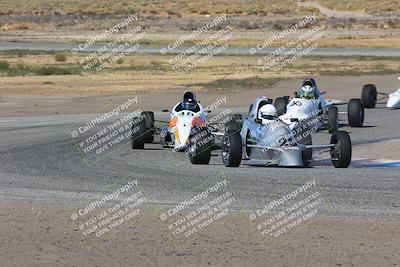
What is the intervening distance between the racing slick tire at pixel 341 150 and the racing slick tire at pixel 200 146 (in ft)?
8.06

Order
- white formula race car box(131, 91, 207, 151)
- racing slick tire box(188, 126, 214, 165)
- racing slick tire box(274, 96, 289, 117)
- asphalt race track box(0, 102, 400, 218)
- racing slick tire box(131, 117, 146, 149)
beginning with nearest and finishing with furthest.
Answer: asphalt race track box(0, 102, 400, 218) → racing slick tire box(188, 126, 214, 165) → white formula race car box(131, 91, 207, 151) → racing slick tire box(131, 117, 146, 149) → racing slick tire box(274, 96, 289, 117)

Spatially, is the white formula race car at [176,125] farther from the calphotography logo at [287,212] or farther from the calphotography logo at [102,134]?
the calphotography logo at [287,212]

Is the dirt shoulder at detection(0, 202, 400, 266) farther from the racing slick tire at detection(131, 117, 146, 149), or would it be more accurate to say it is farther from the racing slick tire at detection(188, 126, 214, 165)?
the racing slick tire at detection(131, 117, 146, 149)

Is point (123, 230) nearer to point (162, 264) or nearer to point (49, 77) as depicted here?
point (162, 264)

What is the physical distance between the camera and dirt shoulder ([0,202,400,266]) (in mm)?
13062

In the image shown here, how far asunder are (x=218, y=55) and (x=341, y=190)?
166ft

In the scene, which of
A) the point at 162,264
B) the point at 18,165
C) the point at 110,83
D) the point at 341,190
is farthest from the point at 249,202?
the point at 110,83

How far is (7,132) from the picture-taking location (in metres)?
29.2

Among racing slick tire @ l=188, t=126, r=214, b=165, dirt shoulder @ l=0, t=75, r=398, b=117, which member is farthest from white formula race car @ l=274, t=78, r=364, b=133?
dirt shoulder @ l=0, t=75, r=398, b=117

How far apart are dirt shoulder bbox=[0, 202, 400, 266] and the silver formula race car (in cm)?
538

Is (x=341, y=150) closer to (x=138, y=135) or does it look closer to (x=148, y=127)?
(x=138, y=135)

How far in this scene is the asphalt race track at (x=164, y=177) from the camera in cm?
1755

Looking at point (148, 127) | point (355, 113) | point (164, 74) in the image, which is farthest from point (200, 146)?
point (164, 74)

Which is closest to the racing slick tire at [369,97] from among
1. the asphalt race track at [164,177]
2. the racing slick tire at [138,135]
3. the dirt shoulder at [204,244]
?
the asphalt race track at [164,177]
